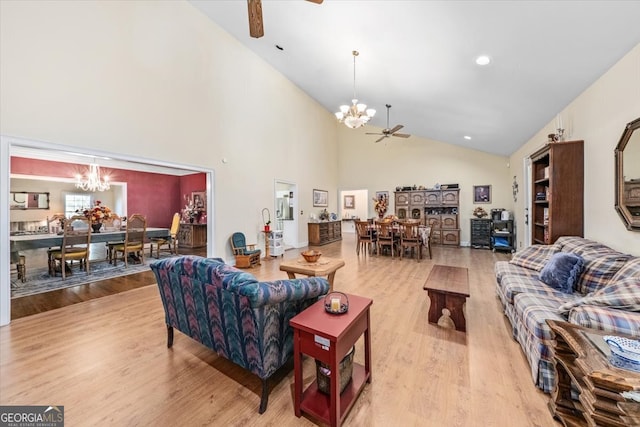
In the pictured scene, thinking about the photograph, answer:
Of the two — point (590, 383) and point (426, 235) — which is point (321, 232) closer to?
point (426, 235)

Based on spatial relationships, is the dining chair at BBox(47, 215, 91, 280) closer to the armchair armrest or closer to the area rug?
the area rug

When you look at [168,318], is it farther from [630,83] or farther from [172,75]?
[630,83]

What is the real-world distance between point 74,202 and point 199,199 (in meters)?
3.42

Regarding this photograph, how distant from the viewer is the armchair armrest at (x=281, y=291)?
1.46m

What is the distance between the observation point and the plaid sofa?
153 centimetres

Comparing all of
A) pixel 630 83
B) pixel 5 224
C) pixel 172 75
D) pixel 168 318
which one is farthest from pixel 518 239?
pixel 5 224

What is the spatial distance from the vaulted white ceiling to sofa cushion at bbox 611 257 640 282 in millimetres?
1956

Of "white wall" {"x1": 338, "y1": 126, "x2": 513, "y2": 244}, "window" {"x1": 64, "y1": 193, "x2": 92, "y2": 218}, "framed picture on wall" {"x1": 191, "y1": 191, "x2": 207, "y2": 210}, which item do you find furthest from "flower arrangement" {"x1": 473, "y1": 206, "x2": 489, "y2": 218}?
"window" {"x1": 64, "y1": 193, "x2": 92, "y2": 218}

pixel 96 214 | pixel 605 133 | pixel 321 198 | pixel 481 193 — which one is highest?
pixel 605 133

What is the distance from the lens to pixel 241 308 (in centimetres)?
157

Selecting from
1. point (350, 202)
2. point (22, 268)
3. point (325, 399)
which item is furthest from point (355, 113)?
point (350, 202)

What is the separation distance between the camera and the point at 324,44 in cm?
427

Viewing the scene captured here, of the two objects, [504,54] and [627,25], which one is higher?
[504,54]

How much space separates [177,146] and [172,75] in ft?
→ 4.02
